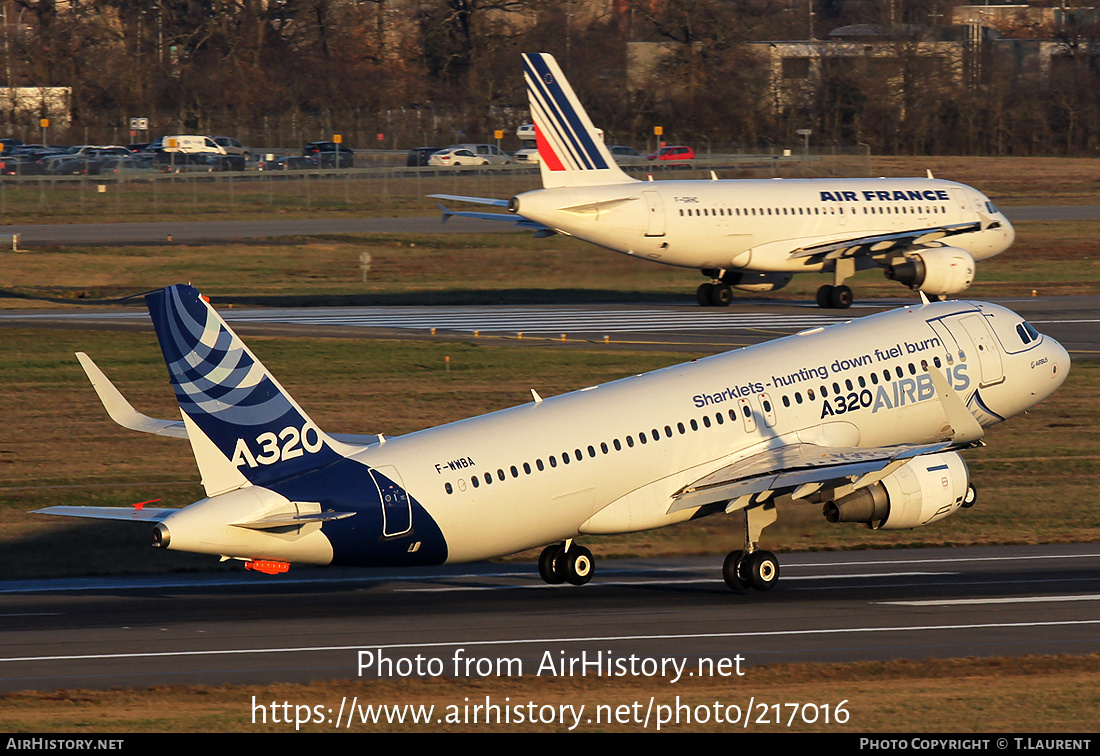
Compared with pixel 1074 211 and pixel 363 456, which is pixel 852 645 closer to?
pixel 363 456

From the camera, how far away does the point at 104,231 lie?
332ft

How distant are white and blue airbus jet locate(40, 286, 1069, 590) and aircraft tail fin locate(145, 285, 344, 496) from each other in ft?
0.09

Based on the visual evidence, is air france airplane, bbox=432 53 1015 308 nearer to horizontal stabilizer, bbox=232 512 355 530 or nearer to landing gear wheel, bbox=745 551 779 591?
landing gear wheel, bbox=745 551 779 591

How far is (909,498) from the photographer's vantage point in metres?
32.9

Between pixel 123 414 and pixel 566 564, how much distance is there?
10.2m

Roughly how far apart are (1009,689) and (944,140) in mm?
128601

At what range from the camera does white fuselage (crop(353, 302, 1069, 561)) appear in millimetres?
30469

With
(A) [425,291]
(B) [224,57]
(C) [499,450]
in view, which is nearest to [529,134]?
(B) [224,57]

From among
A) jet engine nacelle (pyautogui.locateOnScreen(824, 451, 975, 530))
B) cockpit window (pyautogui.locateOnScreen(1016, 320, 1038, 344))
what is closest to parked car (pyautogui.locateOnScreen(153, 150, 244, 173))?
cockpit window (pyautogui.locateOnScreen(1016, 320, 1038, 344))

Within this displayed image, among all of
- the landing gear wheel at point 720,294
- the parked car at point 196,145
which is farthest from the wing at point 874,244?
the parked car at point 196,145

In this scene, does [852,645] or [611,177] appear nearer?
[852,645]

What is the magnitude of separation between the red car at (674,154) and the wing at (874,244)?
5441cm

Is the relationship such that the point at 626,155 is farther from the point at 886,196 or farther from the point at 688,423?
the point at 688,423

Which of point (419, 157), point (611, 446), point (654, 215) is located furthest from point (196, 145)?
point (611, 446)
